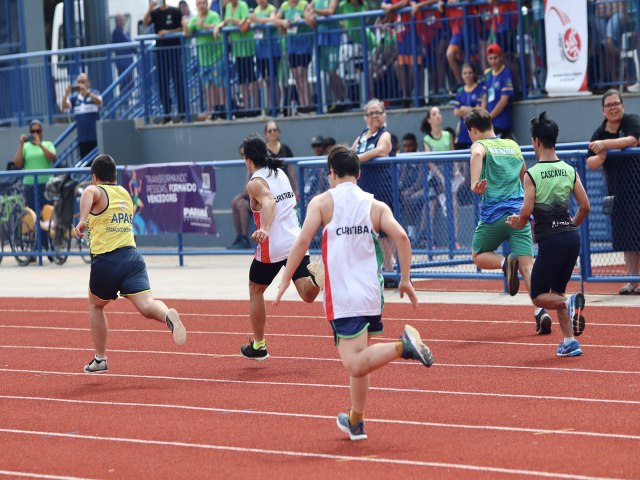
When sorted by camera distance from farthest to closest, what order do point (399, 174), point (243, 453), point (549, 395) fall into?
point (399, 174), point (549, 395), point (243, 453)

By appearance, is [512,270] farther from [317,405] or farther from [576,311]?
[317,405]

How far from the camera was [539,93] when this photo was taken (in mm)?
19094

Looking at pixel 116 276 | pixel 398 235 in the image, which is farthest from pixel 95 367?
pixel 398 235

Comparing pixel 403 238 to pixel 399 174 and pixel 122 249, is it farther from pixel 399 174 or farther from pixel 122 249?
pixel 399 174

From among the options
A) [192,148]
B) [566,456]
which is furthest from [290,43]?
[566,456]

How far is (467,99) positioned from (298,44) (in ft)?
13.3

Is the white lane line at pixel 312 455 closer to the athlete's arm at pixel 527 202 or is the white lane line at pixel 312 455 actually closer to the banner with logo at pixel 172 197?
the athlete's arm at pixel 527 202

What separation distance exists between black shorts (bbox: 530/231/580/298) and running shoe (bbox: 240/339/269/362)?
7.32 ft

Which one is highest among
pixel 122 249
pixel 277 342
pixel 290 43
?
pixel 290 43

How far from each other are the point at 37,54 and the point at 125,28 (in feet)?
8.39

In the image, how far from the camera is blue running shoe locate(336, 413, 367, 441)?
25.2ft

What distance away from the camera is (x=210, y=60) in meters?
23.2

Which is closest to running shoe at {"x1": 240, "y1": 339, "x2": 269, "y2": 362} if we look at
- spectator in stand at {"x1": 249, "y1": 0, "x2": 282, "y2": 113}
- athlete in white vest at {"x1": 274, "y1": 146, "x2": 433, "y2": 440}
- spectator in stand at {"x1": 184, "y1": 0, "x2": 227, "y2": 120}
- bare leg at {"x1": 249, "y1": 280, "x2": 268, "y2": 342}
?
bare leg at {"x1": 249, "y1": 280, "x2": 268, "y2": 342}

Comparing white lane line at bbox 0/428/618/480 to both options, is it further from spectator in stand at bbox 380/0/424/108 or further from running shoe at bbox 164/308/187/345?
spectator in stand at bbox 380/0/424/108
